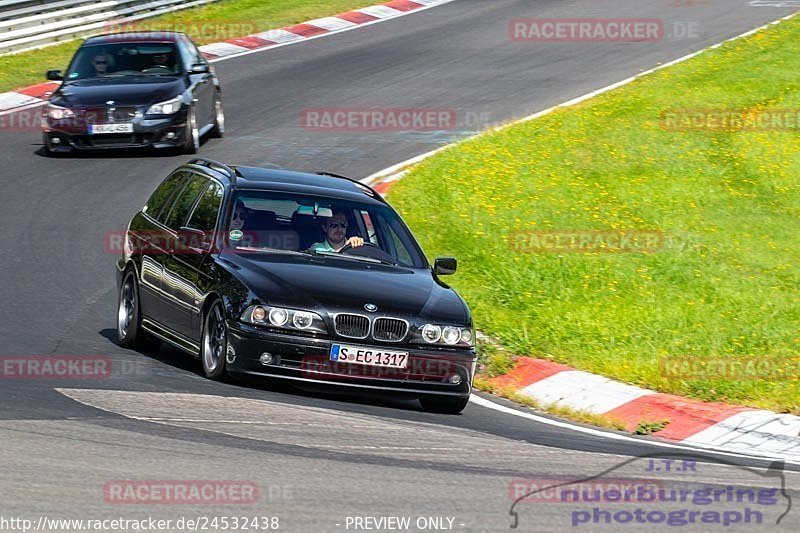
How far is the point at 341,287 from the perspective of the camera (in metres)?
9.80

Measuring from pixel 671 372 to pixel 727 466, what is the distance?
3261 mm

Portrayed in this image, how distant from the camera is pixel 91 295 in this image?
13.1m

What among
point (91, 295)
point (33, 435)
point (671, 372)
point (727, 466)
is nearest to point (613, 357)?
point (671, 372)

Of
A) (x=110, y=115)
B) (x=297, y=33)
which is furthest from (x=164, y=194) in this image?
(x=297, y=33)

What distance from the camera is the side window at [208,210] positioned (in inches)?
424

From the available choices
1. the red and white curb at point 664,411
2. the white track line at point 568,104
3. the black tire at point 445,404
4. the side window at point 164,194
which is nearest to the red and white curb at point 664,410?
the red and white curb at point 664,411

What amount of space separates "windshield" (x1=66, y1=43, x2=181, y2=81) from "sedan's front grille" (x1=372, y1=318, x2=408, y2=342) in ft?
36.6

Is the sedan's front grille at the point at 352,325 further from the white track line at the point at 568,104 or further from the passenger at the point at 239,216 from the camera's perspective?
the white track line at the point at 568,104

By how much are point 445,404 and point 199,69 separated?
11.3 metres

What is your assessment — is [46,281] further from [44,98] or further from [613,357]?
[44,98]

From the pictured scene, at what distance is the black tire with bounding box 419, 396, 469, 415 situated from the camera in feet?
32.4

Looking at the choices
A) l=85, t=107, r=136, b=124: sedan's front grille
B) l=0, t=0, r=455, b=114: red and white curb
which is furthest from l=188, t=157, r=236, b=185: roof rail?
l=0, t=0, r=455, b=114: red and white curb

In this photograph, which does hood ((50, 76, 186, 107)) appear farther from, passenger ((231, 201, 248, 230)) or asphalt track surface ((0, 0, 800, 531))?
passenger ((231, 201, 248, 230))

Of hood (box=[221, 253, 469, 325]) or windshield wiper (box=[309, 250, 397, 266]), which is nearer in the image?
hood (box=[221, 253, 469, 325])
